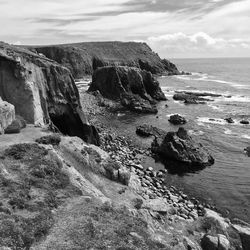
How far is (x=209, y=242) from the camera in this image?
26469mm

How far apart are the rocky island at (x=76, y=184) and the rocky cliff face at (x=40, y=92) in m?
0.13

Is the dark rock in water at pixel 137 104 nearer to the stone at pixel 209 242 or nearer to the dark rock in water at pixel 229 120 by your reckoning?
the dark rock in water at pixel 229 120

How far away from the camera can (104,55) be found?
183 meters

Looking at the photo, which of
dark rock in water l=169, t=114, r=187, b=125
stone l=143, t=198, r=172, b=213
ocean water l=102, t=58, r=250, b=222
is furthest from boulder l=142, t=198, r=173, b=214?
dark rock in water l=169, t=114, r=187, b=125

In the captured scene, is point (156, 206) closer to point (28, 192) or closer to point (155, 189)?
point (155, 189)

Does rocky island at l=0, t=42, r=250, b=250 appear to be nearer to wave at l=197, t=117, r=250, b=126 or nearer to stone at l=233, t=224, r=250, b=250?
stone at l=233, t=224, r=250, b=250

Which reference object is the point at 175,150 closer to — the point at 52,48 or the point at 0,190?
the point at 0,190

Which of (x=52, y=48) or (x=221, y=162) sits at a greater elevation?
(x=52, y=48)

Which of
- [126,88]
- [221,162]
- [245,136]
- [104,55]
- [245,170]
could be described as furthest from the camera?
[104,55]

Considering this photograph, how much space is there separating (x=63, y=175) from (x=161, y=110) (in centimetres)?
6373

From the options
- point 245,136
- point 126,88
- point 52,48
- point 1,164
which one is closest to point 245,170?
point 245,136

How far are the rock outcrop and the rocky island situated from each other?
32.2m

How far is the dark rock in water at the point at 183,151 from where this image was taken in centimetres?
5234

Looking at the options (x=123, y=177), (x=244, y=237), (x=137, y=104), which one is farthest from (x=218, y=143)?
(x=244, y=237)
